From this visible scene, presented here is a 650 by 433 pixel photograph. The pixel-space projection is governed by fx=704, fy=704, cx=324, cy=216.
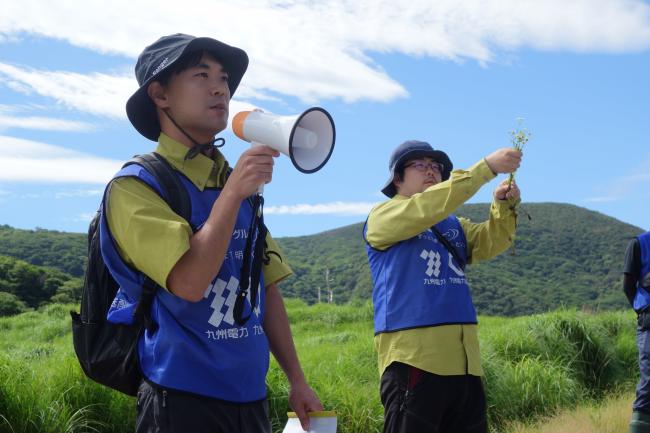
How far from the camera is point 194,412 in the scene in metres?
1.93

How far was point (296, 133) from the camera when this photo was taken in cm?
202

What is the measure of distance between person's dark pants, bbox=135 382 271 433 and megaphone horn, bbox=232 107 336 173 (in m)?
0.71

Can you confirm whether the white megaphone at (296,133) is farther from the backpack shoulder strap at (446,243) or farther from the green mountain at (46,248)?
the green mountain at (46,248)

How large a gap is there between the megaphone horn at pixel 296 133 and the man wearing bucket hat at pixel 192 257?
0.06 m

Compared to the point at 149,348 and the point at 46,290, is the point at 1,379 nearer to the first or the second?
the point at 149,348

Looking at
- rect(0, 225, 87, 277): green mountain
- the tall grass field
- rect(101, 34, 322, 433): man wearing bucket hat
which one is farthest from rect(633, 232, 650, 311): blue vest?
rect(0, 225, 87, 277): green mountain

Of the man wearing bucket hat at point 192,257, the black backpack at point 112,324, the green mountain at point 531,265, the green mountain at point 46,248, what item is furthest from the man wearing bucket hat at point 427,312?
the green mountain at point 46,248

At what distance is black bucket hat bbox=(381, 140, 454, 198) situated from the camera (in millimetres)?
3904

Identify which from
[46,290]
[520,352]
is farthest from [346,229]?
[520,352]

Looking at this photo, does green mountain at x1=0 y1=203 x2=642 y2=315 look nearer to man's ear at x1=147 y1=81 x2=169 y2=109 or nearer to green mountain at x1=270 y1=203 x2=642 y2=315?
green mountain at x1=270 y1=203 x2=642 y2=315

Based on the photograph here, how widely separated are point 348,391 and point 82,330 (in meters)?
4.33

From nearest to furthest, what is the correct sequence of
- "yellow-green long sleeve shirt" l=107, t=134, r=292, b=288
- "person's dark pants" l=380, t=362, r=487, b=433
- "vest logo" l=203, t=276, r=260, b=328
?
"yellow-green long sleeve shirt" l=107, t=134, r=292, b=288
"vest logo" l=203, t=276, r=260, b=328
"person's dark pants" l=380, t=362, r=487, b=433

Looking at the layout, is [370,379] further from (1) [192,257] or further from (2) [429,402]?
(1) [192,257]

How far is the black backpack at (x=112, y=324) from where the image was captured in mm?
2000
